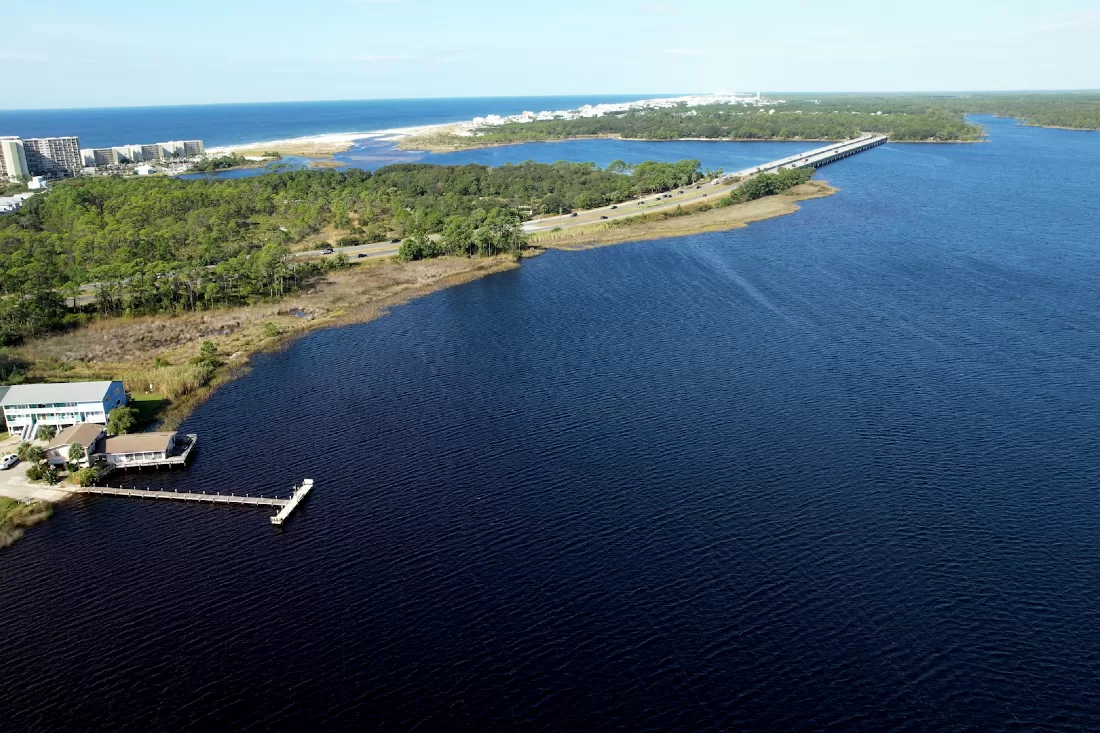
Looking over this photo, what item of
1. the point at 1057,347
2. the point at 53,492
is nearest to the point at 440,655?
the point at 53,492

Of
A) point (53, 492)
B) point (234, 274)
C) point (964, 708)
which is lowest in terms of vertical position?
point (964, 708)

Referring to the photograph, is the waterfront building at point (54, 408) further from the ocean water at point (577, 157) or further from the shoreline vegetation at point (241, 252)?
the ocean water at point (577, 157)

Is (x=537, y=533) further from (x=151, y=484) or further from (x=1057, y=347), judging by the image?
(x=1057, y=347)

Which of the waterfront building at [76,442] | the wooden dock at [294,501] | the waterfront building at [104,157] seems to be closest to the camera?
the wooden dock at [294,501]

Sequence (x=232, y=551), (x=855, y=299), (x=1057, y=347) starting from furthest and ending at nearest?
(x=855, y=299) < (x=1057, y=347) < (x=232, y=551)

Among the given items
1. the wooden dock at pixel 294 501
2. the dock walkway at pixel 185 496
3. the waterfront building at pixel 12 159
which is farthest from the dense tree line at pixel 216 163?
the wooden dock at pixel 294 501
